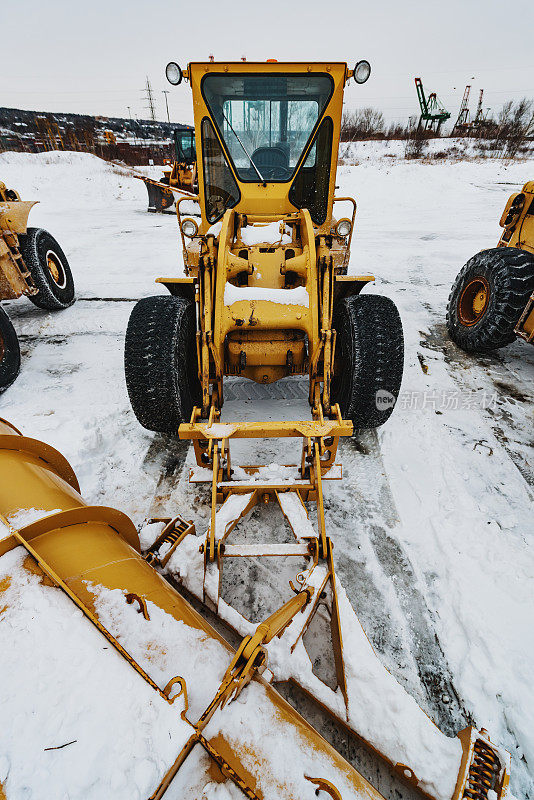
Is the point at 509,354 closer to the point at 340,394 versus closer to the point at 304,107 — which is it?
the point at 340,394

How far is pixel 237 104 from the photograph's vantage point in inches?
150

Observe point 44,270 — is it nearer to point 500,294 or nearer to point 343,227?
point 343,227

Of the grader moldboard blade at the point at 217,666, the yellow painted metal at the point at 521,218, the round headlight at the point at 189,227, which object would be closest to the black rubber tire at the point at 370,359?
the grader moldboard blade at the point at 217,666

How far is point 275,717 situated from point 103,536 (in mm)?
954

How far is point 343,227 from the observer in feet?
13.2

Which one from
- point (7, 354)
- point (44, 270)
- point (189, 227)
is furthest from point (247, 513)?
point (44, 270)

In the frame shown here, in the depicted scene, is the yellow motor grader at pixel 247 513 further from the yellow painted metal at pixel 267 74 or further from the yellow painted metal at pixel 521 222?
the yellow painted metal at pixel 521 222

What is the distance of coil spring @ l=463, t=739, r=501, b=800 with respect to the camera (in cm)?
126

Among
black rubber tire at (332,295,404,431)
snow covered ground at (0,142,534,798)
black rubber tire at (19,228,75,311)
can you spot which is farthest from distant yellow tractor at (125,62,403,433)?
black rubber tire at (19,228,75,311)

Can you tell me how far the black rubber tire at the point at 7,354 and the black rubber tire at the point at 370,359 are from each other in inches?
151

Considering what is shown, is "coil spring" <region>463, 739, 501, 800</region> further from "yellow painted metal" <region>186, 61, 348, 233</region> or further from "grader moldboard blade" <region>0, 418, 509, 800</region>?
"yellow painted metal" <region>186, 61, 348, 233</region>

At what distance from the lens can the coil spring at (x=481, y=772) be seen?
1.26 metres

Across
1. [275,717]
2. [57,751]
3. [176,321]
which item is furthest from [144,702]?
[176,321]

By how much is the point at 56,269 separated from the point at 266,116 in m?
4.66
